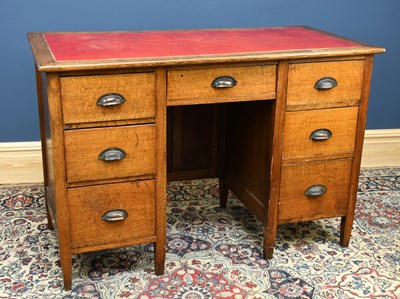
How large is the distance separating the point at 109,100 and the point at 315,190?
0.93m

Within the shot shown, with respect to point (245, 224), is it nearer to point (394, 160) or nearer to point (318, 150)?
point (318, 150)

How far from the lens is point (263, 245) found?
2.54 metres

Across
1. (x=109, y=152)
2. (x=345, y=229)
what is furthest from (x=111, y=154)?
(x=345, y=229)

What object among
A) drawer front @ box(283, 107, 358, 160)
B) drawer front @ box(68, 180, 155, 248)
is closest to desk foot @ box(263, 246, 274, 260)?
drawer front @ box(283, 107, 358, 160)

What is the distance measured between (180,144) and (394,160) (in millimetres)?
1407

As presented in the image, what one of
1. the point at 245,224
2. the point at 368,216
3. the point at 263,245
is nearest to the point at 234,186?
the point at 245,224

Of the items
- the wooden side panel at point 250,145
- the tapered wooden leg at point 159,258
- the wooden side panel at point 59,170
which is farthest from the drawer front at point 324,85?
the wooden side panel at point 59,170

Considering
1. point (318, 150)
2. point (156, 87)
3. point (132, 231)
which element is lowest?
point (132, 231)

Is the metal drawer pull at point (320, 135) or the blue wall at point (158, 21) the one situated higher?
the blue wall at point (158, 21)

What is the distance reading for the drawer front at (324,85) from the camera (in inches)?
90.4

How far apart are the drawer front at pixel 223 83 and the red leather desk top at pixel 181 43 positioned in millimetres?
82

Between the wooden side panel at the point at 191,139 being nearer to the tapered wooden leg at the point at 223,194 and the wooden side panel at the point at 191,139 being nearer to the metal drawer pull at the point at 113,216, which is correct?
the tapered wooden leg at the point at 223,194

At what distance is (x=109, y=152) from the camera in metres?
2.14

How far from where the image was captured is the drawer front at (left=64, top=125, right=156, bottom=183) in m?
2.10
